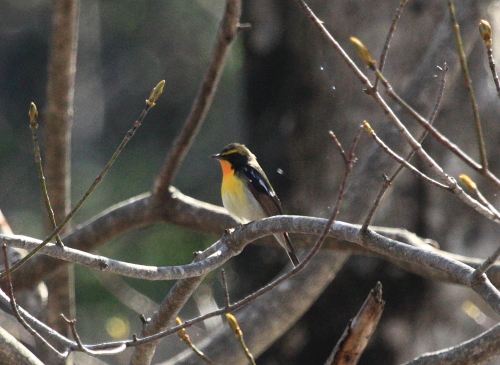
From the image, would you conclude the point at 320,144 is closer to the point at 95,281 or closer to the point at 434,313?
the point at 434,313

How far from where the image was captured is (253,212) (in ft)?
16.4

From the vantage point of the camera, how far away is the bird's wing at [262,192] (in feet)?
16.4

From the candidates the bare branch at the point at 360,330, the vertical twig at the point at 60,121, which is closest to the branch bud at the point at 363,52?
the bare branch at the point at 360,330

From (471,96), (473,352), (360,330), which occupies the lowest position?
(473,352)

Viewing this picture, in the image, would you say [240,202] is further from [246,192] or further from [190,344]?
[190,344]

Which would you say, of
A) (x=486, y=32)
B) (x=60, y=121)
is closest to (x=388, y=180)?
(x=486, y=32)

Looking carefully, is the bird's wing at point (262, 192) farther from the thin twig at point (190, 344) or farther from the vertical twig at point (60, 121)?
the thin twig at point (190, 344)

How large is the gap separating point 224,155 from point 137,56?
6906 millimetres

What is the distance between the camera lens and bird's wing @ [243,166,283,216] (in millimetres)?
5008

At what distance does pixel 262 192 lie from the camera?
16.5 feet

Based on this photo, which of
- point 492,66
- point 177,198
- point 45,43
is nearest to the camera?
point 492,66

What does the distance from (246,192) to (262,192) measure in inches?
4.9

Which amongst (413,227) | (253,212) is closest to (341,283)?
(413,227)

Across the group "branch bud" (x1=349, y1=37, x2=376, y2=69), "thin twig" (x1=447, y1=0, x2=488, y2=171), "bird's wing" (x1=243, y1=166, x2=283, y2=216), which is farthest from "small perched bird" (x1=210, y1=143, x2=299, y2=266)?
"thin twig" (x1=447, y1=0, x2=488, y2=171)
